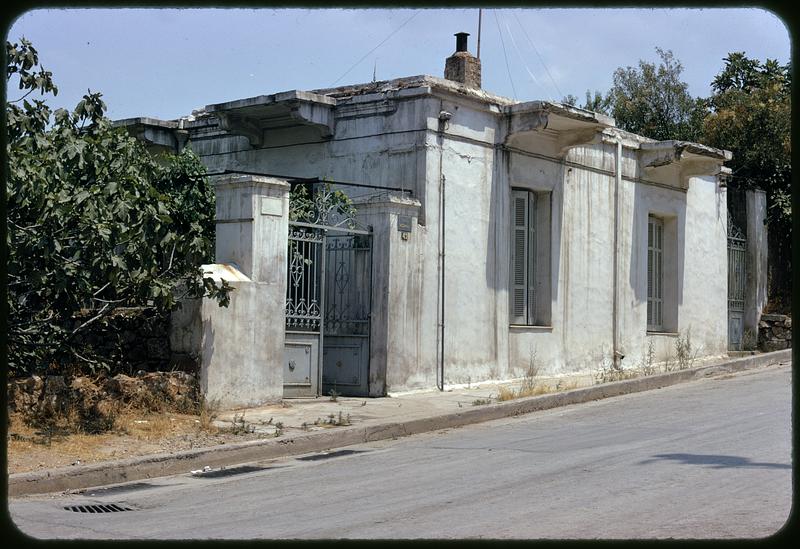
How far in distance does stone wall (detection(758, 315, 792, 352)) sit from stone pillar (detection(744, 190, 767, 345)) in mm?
202

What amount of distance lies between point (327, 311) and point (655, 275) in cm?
897

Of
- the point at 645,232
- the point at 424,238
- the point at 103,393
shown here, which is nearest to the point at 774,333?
the point at 645,232

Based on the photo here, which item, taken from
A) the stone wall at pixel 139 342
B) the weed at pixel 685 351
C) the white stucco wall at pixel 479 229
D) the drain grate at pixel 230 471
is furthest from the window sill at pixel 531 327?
the drain grate at pixel 230 471

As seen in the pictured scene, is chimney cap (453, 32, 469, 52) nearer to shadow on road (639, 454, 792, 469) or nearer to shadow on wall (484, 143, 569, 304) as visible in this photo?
shadow on wall (484, 143, 569, 304)

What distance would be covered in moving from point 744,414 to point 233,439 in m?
6.61

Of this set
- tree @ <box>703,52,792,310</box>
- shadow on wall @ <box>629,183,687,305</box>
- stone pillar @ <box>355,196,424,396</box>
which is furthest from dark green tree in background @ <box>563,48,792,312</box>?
stone pillar @ <box>355,196,424,396</box>

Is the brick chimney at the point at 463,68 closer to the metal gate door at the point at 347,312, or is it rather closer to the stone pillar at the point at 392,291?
the stone pillar at the point at 392,291

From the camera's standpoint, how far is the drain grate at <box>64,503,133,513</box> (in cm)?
858

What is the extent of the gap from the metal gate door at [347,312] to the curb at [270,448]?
233 centimetres

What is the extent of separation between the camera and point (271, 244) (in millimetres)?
13836

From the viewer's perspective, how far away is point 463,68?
18.0m

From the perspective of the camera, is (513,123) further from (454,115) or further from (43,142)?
(43,142)

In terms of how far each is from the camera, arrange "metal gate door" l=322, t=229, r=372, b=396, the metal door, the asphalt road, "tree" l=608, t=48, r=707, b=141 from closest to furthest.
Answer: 1. the asphalt road
2. the metal door
3. "metal gate door" l=322, t=229, r=372, b=396
4. "tree" l=608, t=48, r=707, b=141

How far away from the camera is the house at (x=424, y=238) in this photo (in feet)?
45.3
